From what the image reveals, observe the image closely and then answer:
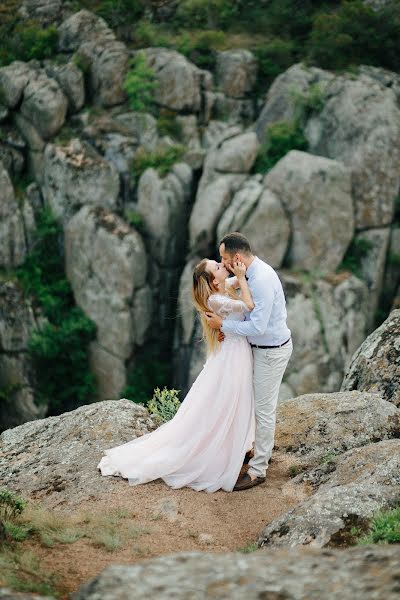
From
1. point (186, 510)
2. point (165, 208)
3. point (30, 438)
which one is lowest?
point (165, 208)

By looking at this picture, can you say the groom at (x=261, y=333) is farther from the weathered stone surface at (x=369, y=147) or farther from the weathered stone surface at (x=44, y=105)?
the weathered stone surface at (x=44, y=105)

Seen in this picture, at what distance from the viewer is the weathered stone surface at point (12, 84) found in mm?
31000

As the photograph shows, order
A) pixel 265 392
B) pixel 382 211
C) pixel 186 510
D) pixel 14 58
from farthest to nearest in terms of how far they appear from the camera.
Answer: pixel 14 58, pixel 382 211, pixel 265 392, pixel 186 510

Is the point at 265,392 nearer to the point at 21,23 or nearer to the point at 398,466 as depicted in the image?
the point at 398,466

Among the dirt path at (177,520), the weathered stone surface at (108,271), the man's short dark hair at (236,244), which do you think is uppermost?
the man's short dark hair at (236,244)

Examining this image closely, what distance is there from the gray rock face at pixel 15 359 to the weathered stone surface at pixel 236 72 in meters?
13.8

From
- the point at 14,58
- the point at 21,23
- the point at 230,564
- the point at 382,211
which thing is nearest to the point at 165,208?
the point at 382,211

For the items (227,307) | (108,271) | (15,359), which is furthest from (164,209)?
(227,307)

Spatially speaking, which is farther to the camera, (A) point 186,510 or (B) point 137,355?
(B) point 137,355

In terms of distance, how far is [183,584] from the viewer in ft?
12.3

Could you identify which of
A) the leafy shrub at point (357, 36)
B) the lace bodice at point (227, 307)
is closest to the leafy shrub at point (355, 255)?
the leafy shrub at point (357, 36)

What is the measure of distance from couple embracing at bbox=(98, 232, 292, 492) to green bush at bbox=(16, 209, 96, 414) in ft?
71.3

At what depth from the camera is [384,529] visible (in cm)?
530

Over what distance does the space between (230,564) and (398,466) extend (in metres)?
2.89
